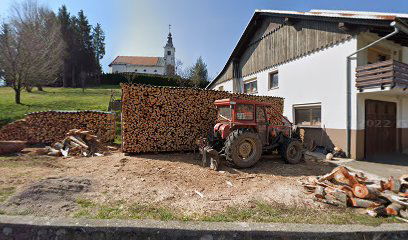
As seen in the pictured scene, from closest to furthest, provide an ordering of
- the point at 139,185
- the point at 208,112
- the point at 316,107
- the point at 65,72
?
1. the point at 139,185
2. the point at 208,112
3. the point at 316,107
4. the point at 65,72

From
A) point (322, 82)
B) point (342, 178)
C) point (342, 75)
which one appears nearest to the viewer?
point (342, 178)

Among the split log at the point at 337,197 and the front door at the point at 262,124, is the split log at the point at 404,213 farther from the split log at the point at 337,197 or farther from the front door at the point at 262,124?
the front door at the point at 262,124

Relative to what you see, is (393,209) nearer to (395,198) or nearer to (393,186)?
(395,198)

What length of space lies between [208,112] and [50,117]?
261 inches

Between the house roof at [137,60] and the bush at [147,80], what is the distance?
2103cm

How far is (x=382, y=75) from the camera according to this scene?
823cm

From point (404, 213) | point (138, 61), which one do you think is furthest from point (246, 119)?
point (138, 61)

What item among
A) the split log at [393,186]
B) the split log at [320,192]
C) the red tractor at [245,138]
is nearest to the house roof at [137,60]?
the red tractor at [245,138]

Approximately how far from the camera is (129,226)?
302cm

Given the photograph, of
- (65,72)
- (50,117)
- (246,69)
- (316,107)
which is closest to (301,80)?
(316,107)

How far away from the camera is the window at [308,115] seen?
1091 centimetres

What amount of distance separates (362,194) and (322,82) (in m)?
7.39

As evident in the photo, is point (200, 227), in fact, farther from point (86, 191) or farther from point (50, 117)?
point (50, 117)

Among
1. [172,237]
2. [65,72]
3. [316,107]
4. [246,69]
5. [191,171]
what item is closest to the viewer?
[172,237]
